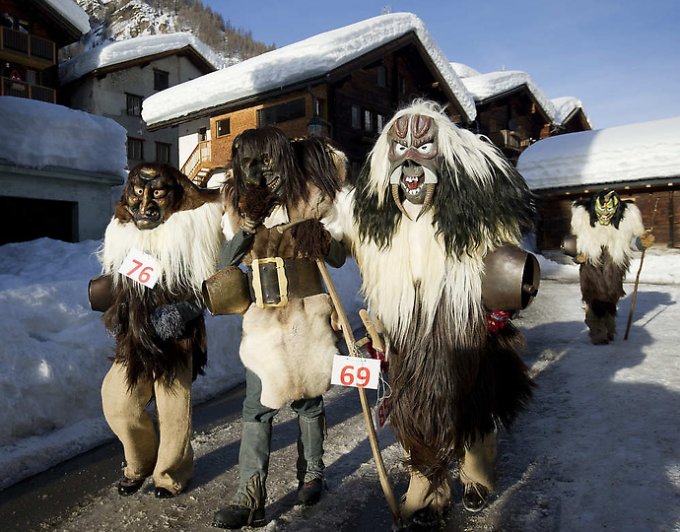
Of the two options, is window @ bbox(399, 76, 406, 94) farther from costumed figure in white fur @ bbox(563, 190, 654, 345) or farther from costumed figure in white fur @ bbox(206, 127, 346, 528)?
costumed figure in white fur @ bbox(206, 127, 346, 528)

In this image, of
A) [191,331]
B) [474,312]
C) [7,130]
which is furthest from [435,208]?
[7,130]

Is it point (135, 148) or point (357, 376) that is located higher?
point (135, 148)

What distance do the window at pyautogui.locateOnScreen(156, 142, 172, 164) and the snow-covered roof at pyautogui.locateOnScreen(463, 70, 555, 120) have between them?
47.8 ft

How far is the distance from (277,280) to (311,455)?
3.18ft

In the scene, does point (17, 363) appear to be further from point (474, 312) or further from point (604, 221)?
point (604, 221)

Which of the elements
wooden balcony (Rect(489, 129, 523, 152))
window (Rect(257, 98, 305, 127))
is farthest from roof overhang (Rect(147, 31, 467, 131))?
wooden balcony (Rect(489, 129, 523, 152))

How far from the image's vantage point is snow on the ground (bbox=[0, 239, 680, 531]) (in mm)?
2619

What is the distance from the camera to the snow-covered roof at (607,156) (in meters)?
15.6

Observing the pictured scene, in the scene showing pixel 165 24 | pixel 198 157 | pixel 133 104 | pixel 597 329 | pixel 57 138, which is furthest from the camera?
pixel 165 24

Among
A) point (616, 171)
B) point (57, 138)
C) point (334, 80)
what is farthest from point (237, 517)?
point (616, 171)

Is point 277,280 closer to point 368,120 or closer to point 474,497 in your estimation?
point 474,497

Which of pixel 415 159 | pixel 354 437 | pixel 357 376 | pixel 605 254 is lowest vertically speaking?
pixel 354 437

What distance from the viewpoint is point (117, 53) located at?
23250 mm

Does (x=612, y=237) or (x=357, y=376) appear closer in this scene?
(x=357, y=376)
